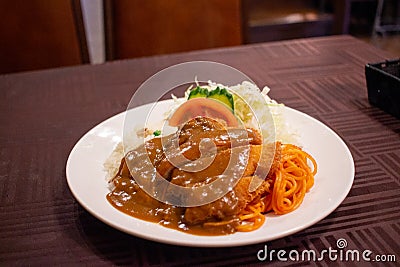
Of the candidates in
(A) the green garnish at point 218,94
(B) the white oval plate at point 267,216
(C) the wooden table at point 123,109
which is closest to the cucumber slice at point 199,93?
(A) the green garnish at point 218,94

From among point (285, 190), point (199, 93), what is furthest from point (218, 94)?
point (285, 190)

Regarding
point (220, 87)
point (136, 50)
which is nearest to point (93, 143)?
point (220, 87)

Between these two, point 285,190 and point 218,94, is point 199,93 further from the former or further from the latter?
point 285,190

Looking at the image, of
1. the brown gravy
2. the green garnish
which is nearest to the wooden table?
the brown gravy

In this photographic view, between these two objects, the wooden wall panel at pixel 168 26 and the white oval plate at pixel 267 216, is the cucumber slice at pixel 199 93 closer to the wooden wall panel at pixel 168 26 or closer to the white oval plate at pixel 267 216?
the white oval plate at pixel 267 216

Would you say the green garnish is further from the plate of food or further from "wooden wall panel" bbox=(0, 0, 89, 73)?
"wooden wall panel" bbox=(0, 0, 89, 73)

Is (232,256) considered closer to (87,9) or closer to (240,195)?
(240,195)
